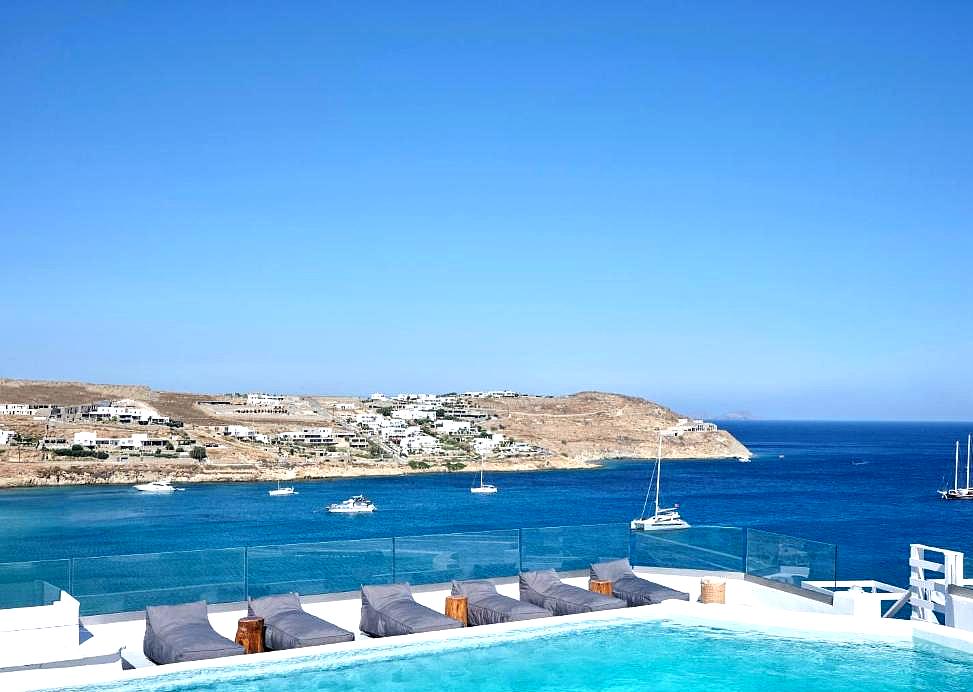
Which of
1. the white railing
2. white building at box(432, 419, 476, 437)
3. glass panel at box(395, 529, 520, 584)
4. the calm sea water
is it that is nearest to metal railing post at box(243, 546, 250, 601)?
glass panel at box(395, 529, 520, 584)

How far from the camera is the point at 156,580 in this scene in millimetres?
10992

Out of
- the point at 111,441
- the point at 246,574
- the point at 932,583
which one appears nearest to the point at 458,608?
the point at 246,574

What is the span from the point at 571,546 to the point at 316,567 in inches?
141

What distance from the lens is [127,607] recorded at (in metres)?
10.5

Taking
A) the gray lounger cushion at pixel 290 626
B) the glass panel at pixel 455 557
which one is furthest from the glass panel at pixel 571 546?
the gray lounger cushion at pixel 290 626

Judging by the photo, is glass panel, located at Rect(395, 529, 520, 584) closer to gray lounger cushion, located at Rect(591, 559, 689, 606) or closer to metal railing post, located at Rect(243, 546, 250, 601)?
gray lounger cushion, located at Rect(591, 559, 689, 606)

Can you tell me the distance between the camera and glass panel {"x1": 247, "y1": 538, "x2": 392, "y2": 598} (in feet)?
37.8

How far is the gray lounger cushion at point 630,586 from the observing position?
11.9m

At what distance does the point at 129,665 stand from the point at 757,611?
682 centimetres

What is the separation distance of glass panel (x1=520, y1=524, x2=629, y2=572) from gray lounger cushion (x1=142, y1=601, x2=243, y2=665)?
14.9ft

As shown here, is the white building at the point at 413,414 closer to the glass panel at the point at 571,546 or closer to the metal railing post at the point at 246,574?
the glass panel at the point at 571,546

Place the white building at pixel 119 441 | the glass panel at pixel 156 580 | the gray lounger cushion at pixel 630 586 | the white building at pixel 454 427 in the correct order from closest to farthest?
the glass panel at pixel 156 580, the gray lounger cushion at pixel 630 586, the white building at pixel 119 441, the white building at pixel 454 427

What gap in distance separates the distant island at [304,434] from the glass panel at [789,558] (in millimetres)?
83215

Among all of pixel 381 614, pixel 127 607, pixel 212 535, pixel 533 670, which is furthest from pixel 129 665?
pixel 212 535
